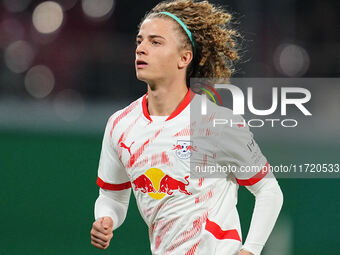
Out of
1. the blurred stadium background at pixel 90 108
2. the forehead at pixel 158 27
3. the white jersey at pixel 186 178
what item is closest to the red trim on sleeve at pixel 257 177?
the white jersey at pixel 186 178

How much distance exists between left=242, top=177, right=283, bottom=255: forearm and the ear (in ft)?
1.86

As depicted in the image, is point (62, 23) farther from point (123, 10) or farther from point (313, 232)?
point (313, 232)

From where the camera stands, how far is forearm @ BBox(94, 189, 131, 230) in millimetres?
2547

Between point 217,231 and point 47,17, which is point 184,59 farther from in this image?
point 47,17

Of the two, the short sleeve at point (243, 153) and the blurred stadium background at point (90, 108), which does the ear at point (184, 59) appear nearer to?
the short sleeve at point (243, 153)

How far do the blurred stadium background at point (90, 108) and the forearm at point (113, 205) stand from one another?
187 centimetres

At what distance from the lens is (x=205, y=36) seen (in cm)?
262

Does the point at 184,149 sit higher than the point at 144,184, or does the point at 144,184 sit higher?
the point at 184,149

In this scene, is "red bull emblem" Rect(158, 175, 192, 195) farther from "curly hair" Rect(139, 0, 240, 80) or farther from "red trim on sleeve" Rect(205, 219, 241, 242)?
"curly hair" Rect(139, 0, 240, 80)

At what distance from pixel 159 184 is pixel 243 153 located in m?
0.34

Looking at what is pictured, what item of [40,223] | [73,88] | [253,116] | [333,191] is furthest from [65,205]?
[333,191]

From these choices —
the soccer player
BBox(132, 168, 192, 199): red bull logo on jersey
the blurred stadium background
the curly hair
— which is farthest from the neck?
the blurred stadium background

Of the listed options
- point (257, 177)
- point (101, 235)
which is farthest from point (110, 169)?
point (257, 177)

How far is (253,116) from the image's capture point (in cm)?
507
